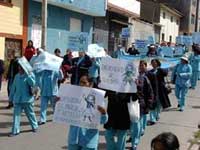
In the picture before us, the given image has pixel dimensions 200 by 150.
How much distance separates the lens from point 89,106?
7180 millimetres

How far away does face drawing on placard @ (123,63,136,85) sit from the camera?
26.8 ft

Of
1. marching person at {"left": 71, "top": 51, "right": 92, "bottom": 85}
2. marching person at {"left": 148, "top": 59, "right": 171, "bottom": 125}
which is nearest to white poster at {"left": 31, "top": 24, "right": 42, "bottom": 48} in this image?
marching person at {"left": 71, "top": 51, "right": 92, "bottom": 85}

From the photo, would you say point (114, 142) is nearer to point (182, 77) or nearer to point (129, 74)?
point (129, 74)

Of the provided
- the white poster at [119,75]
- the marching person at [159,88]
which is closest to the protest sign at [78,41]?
the marching person at [159,88]

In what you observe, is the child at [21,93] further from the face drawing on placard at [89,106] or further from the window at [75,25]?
the window at [75,25]

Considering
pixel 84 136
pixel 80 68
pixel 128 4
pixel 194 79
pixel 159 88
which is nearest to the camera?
pixel 84 136

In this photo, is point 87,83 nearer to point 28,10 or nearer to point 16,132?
point 16,132

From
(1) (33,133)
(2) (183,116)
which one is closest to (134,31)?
(2) (183,116)

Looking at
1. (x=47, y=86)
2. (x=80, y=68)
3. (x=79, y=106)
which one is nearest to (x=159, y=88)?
(x=80, y=68)

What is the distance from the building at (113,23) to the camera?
121ft

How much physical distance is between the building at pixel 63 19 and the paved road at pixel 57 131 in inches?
304

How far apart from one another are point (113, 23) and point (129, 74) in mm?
31744

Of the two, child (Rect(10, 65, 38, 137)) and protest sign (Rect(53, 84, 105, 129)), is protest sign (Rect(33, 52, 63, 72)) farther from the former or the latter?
protest sign (Rect(53, 84, 105, 129))

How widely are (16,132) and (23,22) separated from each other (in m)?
14.1
